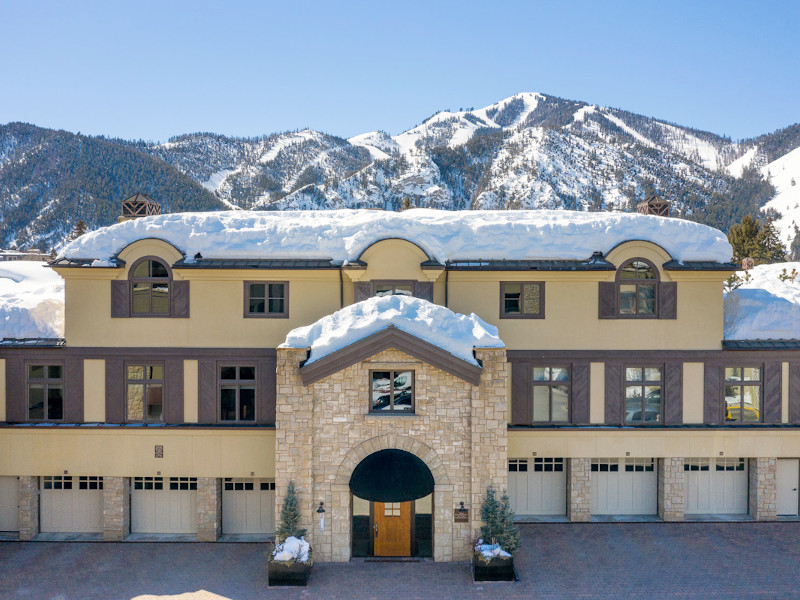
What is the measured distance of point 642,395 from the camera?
676 inches

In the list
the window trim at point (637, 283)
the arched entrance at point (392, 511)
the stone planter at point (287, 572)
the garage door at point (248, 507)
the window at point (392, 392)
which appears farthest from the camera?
the garage door at point (248, 507)

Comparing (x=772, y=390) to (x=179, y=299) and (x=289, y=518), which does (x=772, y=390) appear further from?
(x=179, y=299)

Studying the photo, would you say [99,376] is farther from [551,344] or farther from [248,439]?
[551,344]

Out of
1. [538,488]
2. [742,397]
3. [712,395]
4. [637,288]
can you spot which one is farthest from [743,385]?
[538,488]

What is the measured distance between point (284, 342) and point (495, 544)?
8.37 m

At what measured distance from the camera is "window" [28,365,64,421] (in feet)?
54.5

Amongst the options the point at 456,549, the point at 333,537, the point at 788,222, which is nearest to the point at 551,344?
the point at 456,549

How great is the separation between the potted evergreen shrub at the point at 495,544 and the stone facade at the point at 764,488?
379 inches

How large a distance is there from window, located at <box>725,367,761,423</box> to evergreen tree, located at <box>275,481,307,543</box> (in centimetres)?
1437

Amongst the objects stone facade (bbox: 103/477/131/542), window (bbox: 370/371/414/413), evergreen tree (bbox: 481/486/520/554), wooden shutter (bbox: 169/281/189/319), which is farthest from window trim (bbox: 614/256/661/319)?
stone facade (bbox: 103/477/131/542)

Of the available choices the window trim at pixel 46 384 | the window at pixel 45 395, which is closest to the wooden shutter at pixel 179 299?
the window trim at pixel 46 384

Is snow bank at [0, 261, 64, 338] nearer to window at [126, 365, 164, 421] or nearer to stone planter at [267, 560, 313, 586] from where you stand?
window at [126, 365, 164, 421]

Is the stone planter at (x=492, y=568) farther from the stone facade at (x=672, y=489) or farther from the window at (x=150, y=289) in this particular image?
the window at (x=150, y=289)

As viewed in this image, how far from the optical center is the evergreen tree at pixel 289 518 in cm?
1394
